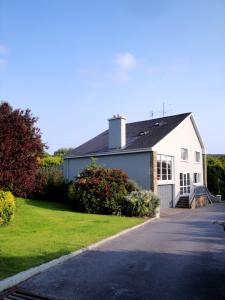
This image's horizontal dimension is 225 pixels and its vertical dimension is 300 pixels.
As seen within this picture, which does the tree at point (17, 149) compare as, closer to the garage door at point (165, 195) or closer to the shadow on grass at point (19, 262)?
the shadow on grass at point (19, 262)

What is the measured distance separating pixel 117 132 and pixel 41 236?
55.4ft

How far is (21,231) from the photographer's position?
1163 centimetres

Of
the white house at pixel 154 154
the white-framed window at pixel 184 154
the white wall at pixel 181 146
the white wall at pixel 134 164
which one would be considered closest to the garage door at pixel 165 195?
the white house at pixel 154 154

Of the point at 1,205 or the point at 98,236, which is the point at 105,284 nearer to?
the point at 98,236

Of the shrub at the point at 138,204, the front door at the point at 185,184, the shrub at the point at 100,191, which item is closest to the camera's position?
the shrub at the point at 138,204

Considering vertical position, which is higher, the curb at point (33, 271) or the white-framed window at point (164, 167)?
the white-framed window at point (164, 167)

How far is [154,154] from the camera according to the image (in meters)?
24.4

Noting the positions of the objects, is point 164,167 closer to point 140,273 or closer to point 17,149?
point 17,149

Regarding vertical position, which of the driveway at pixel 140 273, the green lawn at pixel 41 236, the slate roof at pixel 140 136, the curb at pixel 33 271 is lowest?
the driveway at pixel 140 273

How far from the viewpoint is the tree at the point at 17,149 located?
12344mm

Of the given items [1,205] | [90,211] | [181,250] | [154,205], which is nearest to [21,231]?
[1,205]

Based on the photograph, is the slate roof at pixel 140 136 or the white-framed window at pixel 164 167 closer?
the white-framed window at pixel 164 167

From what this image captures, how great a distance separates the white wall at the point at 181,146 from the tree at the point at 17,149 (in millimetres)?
12542

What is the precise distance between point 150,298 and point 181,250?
14.3 ft
